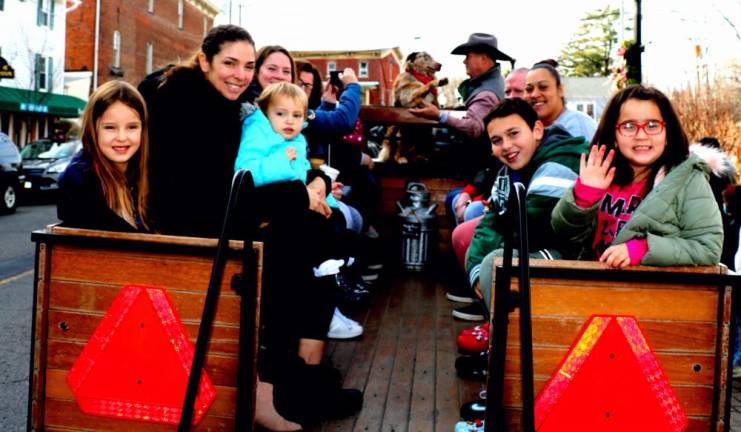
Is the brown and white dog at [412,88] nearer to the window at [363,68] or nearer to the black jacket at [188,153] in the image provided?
the black jacket at [188,153]

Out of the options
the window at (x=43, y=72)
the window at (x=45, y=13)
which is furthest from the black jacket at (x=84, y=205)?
the window at (x=45, y=13)

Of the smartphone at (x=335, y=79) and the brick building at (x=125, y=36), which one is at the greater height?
the brick building at (x=125, y=36)

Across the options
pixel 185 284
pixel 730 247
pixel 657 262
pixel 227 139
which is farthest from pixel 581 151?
pixel 730 247

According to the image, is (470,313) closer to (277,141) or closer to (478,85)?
(277,141)

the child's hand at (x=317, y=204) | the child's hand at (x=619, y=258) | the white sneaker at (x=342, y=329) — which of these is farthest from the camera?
the white sneaker at (x=342, y=329)

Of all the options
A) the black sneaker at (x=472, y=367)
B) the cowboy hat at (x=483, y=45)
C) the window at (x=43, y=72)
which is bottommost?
the black sneaker at (x=472, y=367)

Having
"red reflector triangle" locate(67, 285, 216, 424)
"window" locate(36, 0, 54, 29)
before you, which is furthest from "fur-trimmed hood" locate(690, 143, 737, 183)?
"window" locate(36, 0, 54, 29)

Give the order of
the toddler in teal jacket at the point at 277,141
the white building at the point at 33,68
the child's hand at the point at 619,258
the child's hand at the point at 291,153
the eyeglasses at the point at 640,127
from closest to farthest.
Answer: the child's hand at the point at 619,258, the eyeglasses at the point at 640,127, the toddler in teal jacket at the point at 277,141, the child's hand at the point at 291,153, the white building at the point at 33,68

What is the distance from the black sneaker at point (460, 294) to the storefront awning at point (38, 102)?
88.9 feet

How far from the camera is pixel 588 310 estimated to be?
2543mm

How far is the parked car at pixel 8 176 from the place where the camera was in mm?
16000

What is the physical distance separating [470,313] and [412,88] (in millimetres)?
3085

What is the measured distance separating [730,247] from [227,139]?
12.1 ft

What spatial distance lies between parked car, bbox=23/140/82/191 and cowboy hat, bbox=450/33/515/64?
14.5m
